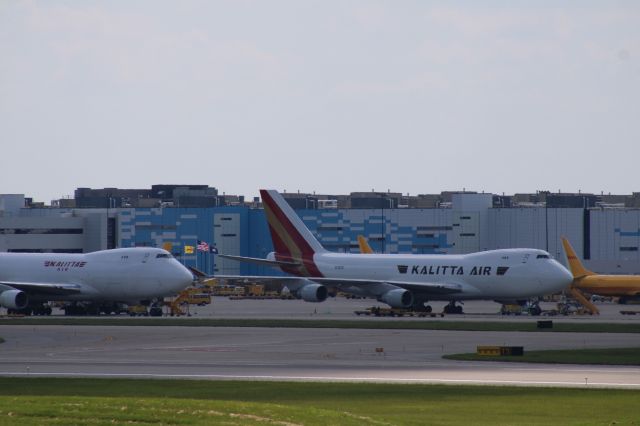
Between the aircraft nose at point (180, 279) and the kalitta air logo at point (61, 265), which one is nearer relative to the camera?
the aircraft nose at point (180, 279)

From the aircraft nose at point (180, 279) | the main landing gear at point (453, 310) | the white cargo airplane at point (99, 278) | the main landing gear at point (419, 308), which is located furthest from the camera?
the main landing gear at point (453, 310)

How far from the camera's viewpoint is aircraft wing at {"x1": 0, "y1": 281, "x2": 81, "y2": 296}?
104m

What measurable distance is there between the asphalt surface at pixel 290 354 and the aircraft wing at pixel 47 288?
19.7 metres

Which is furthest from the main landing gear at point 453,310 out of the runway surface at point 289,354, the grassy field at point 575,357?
the grassy field at point 575,357

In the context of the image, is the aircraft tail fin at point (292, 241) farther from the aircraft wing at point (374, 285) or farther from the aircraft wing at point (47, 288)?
the aircraft wing at point (47, 288)

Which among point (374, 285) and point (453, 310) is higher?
point (374, 285)

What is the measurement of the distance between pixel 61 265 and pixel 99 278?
490 centimetres

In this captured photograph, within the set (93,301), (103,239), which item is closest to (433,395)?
(93,301)

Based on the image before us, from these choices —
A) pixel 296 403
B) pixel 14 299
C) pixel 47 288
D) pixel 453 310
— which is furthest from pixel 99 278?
pixel 296 403

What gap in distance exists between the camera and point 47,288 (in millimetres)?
103625

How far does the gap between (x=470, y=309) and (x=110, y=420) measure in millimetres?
86571

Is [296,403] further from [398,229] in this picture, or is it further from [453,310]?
[398,229]

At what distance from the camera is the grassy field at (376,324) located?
78.9 m

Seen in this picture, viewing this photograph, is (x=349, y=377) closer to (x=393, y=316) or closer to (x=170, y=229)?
(x=393, y=316)
